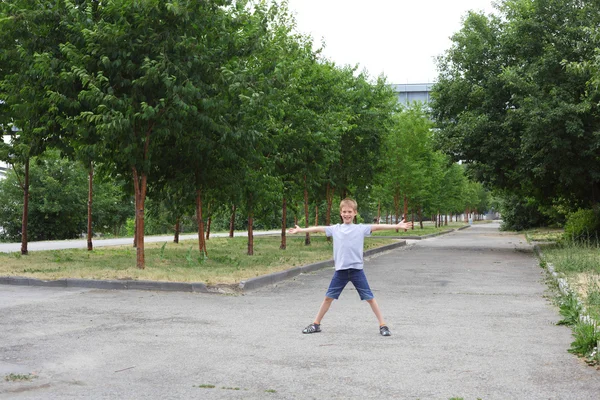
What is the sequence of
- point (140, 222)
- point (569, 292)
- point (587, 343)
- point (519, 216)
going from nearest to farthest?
point (587, 343), point (569, 292), point (140, 222), point (519, 216)

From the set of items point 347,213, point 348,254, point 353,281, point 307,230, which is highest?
point 347,213

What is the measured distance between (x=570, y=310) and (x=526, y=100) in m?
13.2

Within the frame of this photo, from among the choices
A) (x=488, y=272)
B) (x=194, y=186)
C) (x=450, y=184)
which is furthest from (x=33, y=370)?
(x=450, y=184)

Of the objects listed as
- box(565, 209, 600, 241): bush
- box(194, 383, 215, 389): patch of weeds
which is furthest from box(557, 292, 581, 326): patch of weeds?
box(565, 209, 600, 241): bush

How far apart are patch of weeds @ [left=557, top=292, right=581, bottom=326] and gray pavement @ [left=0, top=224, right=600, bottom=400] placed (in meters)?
0.18

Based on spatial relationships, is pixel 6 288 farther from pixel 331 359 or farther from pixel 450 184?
pixel 450 184

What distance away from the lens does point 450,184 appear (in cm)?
5438

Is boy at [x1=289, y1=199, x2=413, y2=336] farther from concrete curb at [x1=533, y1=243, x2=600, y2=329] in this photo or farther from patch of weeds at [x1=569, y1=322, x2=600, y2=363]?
concrete curb at [x1=533, y1=243, x2=600, y2=329]

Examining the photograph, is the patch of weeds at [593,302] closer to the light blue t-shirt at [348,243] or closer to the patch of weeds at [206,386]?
the light blue t-shirt at [348,243]

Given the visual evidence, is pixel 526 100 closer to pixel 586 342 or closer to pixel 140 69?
pixel 140 69

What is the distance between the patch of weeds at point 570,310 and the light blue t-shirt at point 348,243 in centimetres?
284

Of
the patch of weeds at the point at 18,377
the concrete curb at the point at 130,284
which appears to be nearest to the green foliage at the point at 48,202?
the concrete curb at the point at 130,284

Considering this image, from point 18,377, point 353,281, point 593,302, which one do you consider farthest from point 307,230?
point 593,302

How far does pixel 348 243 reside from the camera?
277 inches
